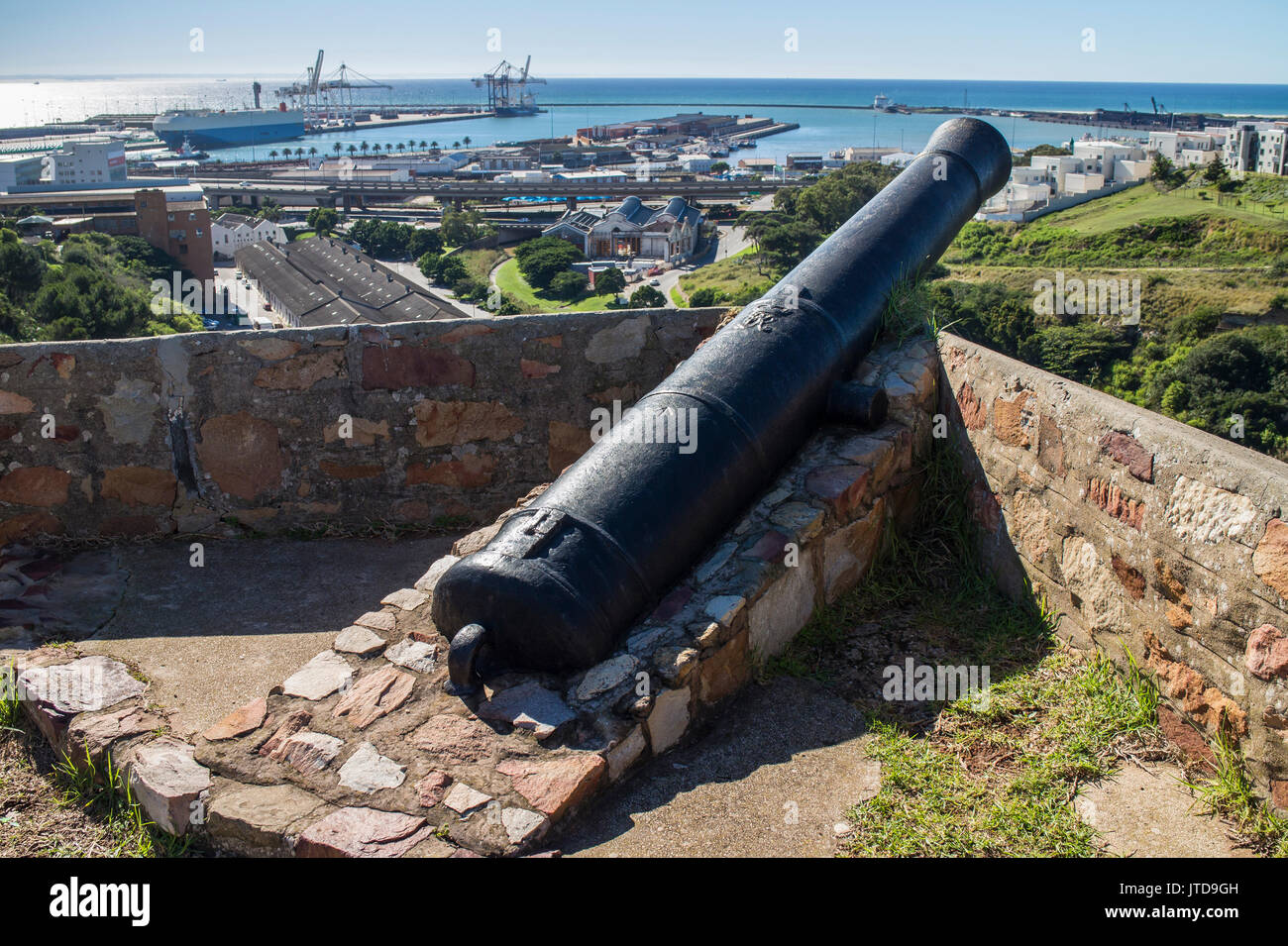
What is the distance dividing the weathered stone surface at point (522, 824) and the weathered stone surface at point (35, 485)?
2760 mm

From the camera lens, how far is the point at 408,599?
2.98 metres

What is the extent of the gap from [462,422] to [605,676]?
2012mm

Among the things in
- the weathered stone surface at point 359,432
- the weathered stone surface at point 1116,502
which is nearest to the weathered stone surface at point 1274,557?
the weathered stone surface at point 1116,502

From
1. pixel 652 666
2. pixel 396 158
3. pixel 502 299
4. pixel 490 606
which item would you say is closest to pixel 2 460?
pixel 490 606

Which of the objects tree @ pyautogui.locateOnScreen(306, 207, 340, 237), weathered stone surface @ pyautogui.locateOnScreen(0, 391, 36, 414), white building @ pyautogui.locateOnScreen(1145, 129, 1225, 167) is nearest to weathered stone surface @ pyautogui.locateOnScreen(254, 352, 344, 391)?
weathered stone surface @ pyautogui.locateOnScreen(0, 391, 36, 414)

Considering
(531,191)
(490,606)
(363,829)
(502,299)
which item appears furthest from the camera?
(531,191)

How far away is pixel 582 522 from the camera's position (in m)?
2.50

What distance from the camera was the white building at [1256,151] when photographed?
75062 millimetres

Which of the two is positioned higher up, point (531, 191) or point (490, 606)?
point (531, 191)

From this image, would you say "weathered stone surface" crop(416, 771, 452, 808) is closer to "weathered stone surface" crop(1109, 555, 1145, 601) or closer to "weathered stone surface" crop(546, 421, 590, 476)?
"weathered stone surface" crop(1109, 555, 1145, 601)

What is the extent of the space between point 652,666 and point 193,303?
50.6 m

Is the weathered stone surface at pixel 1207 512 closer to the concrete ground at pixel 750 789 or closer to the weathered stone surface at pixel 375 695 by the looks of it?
the concrete ground at pixel 750 789

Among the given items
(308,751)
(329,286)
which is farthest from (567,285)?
(308,751)

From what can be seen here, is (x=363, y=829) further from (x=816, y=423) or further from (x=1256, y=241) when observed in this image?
(x=1256, y=241)
